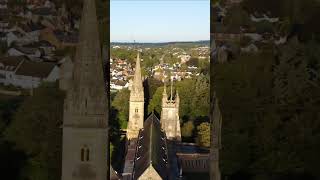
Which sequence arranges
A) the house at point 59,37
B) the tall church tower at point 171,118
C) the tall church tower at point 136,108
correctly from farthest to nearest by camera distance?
the tall church tower at point 136,108, the tall church tower at point 171,118, the house at point 59,37

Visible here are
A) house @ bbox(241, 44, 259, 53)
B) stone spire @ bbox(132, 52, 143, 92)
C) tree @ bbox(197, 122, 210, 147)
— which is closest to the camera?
house @ bbox(241, 44, 259, 53)

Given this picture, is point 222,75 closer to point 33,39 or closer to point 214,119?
point 214,119

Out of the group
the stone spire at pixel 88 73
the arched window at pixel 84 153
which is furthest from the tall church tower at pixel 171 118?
the stone spire at pixel 88 73

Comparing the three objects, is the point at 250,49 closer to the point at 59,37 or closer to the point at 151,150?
the point at 59,37

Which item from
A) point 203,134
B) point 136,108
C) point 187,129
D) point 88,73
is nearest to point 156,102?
point 136,108

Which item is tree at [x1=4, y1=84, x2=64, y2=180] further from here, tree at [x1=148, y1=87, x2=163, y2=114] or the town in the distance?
tree at [x1=148, y1=87, x2=163, y2=114]

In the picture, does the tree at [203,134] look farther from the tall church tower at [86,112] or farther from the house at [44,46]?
the house at [44,46]

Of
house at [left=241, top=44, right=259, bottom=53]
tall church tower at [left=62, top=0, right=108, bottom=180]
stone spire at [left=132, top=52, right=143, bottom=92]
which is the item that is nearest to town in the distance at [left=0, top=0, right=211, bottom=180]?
tall church tower at [left=62, top=0, right=108, bottom=180]
